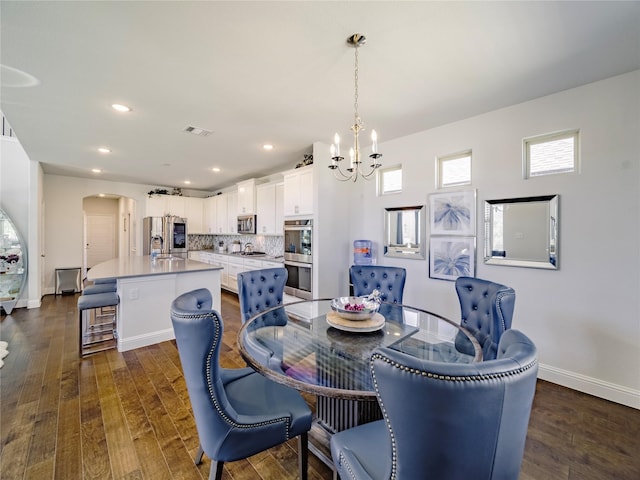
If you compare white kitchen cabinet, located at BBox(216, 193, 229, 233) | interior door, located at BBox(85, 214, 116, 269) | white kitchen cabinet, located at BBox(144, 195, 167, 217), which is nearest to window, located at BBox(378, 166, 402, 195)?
white kitchen cabinet, located at BBox(216, 193, 229, 233)

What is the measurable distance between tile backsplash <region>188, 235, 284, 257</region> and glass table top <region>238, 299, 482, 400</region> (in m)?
3.77

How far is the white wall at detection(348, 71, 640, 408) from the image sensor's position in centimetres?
227

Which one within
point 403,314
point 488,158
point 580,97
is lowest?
point 403,314

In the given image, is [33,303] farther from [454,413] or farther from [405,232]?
[454,413]

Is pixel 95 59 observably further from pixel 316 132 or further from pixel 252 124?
pixel 316 132

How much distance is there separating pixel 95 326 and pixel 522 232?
5.40 m

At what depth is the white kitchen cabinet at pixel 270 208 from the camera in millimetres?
5258

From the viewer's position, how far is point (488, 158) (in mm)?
2992

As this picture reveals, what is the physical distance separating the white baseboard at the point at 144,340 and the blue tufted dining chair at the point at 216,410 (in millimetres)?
2531

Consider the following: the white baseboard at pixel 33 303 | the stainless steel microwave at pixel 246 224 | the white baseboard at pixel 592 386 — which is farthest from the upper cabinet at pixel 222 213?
the white baseboard at pixel 592 386

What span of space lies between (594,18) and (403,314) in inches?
91.6

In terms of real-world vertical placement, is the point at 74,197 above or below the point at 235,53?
below

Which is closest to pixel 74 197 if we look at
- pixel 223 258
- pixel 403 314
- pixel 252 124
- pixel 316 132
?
pixel 223 258

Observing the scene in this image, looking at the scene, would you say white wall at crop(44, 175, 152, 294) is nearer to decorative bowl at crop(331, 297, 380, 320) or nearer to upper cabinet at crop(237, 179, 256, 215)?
upper cabinet at crop(237, 179, 256, 215)
